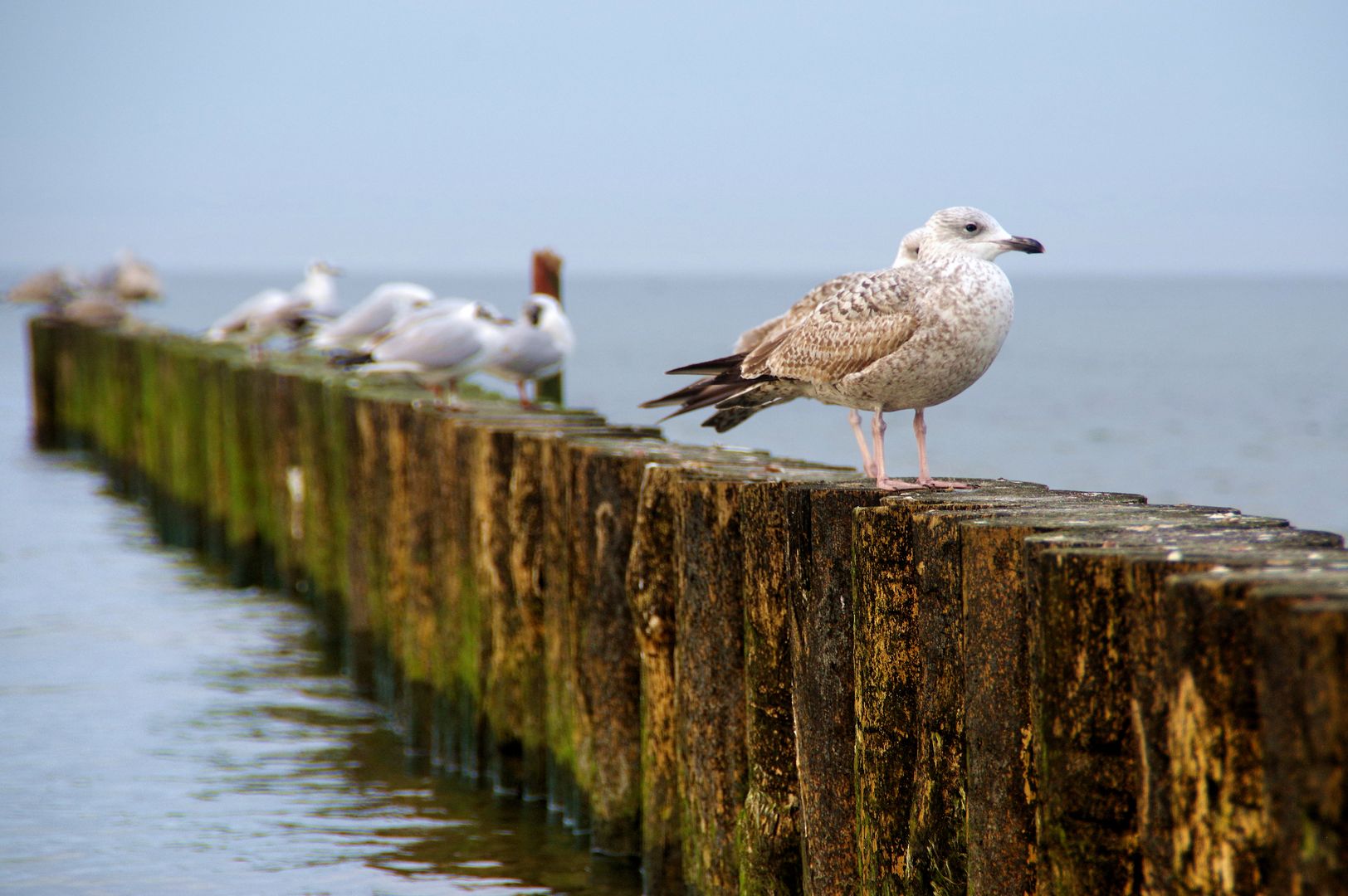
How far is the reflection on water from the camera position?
671cm

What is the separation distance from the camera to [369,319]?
1372cm

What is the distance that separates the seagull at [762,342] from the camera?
6.45 metres

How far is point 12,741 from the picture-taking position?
8703 mm

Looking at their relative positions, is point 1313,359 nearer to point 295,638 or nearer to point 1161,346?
point 1161,346

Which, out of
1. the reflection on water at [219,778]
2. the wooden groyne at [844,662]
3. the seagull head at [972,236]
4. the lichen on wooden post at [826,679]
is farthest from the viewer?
the reflection on water at [219,778]

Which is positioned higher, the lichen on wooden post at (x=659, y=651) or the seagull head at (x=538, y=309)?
the seagull head at (x=538, y=309)

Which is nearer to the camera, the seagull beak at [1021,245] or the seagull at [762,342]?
the seagull beak at [1021,245]

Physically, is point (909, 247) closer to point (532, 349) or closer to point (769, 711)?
point (769, 711)

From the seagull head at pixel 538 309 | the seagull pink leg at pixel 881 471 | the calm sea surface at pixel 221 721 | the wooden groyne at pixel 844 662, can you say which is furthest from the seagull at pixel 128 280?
the seagull pink leg at pixel 881 471

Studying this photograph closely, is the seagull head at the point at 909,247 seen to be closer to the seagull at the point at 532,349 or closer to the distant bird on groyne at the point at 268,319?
the seagull at the point at 532,349

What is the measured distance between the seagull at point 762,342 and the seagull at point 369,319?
6.78m

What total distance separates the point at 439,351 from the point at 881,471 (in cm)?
612

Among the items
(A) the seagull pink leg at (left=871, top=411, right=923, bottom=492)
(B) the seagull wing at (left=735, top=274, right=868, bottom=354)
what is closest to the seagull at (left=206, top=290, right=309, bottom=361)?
(B) the seagull wing at (left=735, top=274, right=868, bottom=354)

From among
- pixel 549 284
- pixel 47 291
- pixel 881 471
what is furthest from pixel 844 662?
pixel 47 291
